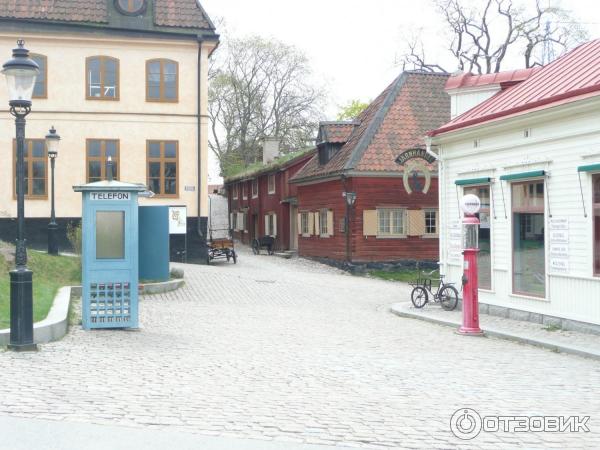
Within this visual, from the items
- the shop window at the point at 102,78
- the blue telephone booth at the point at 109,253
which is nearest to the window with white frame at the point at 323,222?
the shop window at the point at 102,78

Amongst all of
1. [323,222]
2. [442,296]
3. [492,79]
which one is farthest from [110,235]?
[323,222]

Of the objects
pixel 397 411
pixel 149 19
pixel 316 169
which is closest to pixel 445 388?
pixel 397 411

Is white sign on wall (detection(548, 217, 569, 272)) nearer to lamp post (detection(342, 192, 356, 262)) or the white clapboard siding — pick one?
the white clapboard siding

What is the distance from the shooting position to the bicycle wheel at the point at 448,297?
1773 centimetres

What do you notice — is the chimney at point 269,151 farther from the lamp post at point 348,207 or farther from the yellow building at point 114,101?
the yellow building at point 114,101

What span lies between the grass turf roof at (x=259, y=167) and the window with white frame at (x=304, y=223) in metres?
3.33

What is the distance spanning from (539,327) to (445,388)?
20.6 ft

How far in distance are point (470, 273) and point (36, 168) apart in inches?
763

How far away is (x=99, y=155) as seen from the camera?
2905 cm

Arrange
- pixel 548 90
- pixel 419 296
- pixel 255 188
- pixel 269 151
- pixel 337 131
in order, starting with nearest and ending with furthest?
pixel 548 90, pixel 419 296, pixel 337 131, pixel 269 151, pixel 255 188

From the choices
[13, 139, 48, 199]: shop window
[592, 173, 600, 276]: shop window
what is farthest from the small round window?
[592, 173, 600, 276]: shop window

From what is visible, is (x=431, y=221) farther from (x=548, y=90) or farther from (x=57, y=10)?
(x=548, y=90)

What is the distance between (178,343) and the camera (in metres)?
11.6

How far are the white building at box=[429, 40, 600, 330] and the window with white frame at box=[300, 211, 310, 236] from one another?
703 inches
